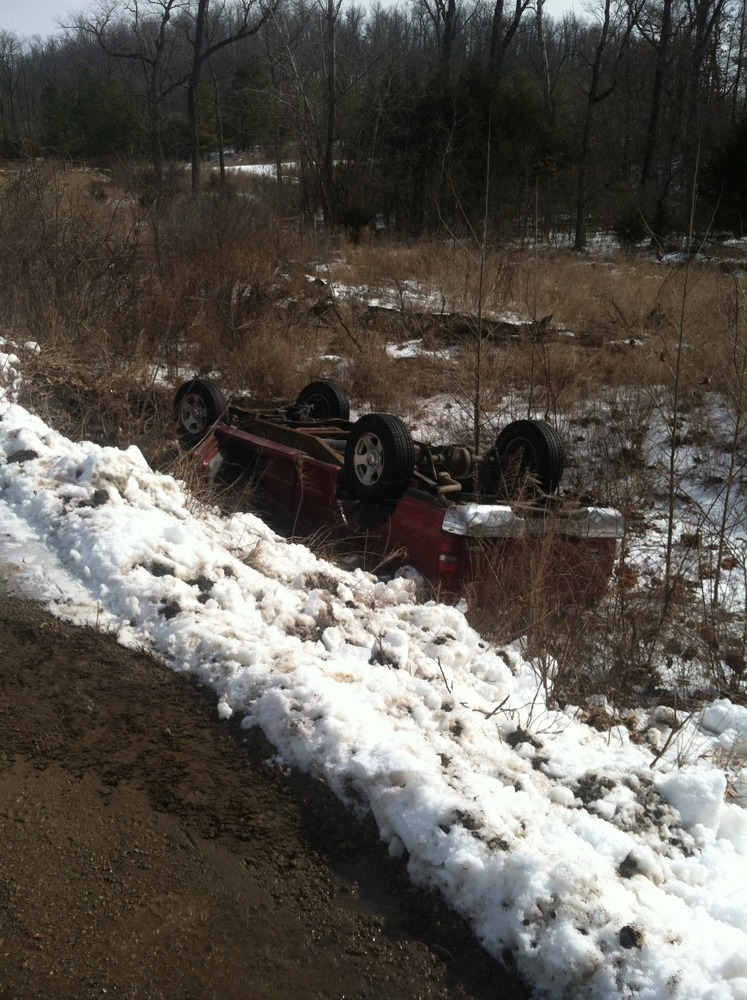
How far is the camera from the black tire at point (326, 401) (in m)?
8.98

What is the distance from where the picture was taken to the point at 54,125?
4091cm

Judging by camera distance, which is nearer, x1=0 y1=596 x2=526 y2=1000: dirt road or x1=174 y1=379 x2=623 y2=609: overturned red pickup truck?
x1=0 y1=596 x2=526 y2=1000: dirt road

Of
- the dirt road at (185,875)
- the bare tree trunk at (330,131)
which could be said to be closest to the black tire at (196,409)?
the dirt road at (185,875)

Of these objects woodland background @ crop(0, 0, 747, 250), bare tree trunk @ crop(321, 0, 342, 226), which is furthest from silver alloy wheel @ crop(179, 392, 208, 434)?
bare tree trunk @ crop(321, 0, 342, 226)

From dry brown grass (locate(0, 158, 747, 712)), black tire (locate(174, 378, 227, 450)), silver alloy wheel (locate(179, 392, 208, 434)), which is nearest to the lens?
dry brown grass (locate(0, 158, 747, 712))

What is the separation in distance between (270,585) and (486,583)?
172cm

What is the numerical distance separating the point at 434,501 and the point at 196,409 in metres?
3.40

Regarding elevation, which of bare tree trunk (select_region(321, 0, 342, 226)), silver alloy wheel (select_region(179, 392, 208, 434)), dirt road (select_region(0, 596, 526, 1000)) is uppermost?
bare tree trunk (select_region(321, 0, 342, 226))

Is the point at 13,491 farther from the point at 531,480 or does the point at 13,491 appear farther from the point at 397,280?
the point at 397,280

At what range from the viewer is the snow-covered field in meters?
2.59

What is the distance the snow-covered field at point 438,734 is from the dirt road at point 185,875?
0.14 metres

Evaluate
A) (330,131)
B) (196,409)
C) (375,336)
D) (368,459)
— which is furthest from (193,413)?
(330,131)

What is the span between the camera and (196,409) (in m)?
8.53

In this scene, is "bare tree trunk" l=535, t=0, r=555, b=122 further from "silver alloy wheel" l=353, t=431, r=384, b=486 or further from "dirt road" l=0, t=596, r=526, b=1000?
"dirt road" l=0, t=596, r=526, b=1000
